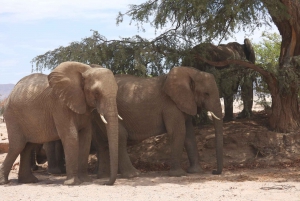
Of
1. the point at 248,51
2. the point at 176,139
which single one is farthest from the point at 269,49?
the point at 176,139

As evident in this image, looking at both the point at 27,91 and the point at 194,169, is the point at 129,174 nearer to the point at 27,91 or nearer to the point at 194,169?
the point at 194,169

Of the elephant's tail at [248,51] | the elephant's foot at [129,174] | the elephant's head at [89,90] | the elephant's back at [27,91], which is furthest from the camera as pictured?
the elephant's tail at [248,51]

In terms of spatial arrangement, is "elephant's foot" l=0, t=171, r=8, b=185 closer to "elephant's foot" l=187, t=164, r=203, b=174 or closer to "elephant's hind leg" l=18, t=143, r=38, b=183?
"elephant's hind leg" l=18, t=143, r=38, b=183

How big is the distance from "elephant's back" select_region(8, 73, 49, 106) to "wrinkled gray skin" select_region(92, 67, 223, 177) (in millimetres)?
1329

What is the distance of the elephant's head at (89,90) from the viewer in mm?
10758

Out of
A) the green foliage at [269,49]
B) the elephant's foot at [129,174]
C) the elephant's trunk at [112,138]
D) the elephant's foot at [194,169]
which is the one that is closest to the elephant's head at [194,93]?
the elephant's foot at [194,169]

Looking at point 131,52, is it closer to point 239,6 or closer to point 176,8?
point 176,8

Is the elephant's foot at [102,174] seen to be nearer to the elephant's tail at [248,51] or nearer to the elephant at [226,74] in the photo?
the elephant at [226,74]

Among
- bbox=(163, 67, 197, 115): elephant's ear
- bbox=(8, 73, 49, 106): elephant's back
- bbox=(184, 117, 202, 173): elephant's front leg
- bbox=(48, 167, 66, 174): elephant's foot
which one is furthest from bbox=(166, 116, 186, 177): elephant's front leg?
bbox=(8, 73, 49, 106): elephant's back

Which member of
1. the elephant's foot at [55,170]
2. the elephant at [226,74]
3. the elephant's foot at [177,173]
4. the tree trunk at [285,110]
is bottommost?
the elephant's foot at [177,173]

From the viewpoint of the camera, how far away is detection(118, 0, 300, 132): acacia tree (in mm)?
12977

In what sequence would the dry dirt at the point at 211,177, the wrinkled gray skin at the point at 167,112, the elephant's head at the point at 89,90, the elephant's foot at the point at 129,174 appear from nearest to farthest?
the dry dirt at the point at 211,177
the elephant's head at the point at 89,90
the elephant's foot at the point at 129,174
the wrinkled gray skin at the point at 167,112

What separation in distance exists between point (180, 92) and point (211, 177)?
189 centimetres

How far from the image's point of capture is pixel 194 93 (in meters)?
12.5
